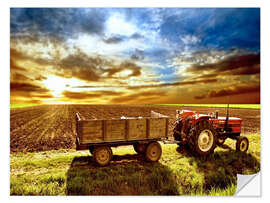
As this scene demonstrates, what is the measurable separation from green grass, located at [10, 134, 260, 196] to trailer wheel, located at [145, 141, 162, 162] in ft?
0.55

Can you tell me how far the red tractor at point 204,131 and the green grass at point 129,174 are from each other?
36 cm

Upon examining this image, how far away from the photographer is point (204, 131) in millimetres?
4977

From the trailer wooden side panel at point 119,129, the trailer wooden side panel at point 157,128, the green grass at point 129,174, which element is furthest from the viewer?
the trailer wooden side panel at point 157,128

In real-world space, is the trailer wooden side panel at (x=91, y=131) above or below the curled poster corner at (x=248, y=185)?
above

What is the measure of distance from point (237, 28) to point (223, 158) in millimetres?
4050

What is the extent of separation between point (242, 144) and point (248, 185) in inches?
55.0

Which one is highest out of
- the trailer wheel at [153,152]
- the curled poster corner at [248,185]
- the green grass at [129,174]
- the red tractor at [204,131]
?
the red tractor at [204,131]

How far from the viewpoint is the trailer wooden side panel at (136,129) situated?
13.8 ft

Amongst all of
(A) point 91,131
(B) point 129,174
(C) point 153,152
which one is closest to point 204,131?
(C) point 153,152

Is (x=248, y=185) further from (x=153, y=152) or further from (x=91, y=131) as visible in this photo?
(x=91, y=131)

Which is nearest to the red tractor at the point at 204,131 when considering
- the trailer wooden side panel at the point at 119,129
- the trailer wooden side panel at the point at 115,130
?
the trailer wooden side panel at the point at 119,129

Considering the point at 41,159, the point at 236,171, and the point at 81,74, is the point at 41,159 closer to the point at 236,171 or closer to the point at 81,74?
the point at 81,74

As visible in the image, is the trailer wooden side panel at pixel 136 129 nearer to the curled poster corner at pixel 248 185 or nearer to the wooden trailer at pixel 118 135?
the wooden trailer at pixel 118 135

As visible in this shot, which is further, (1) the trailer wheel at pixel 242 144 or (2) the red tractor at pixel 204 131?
(1) the trailer wheel at pixel 242 144
